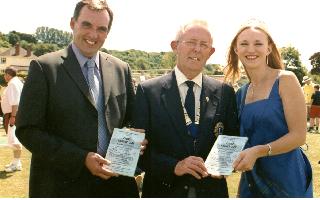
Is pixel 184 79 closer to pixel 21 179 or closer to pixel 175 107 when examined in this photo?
pixel 175 107

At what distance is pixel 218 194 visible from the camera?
346 centimetres

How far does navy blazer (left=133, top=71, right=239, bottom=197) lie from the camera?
339cm

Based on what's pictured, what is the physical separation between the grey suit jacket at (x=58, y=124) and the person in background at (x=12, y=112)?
693 cm

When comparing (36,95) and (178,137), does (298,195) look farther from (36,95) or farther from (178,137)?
(36,95)

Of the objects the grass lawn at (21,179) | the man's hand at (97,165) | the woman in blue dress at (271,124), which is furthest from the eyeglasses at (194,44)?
the grass lawn at (21,179)

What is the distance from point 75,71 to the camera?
11.7 ft

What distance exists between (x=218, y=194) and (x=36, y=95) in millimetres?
1563

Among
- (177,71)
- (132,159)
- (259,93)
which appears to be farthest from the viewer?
(259,93)

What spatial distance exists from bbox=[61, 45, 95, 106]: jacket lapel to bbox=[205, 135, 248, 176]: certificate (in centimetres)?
100

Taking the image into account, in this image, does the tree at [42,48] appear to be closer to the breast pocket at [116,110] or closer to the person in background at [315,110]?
the person in background at [315,110]

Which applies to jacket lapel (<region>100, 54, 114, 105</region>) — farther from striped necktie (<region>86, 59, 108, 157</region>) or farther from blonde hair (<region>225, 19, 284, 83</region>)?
blonde hair (<region>225, 19, 284, 83</region>)

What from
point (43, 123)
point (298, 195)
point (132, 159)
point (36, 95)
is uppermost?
point (36, 95)

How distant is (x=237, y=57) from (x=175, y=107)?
1.18 m

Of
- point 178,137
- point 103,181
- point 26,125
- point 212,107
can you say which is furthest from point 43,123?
point 212,107
